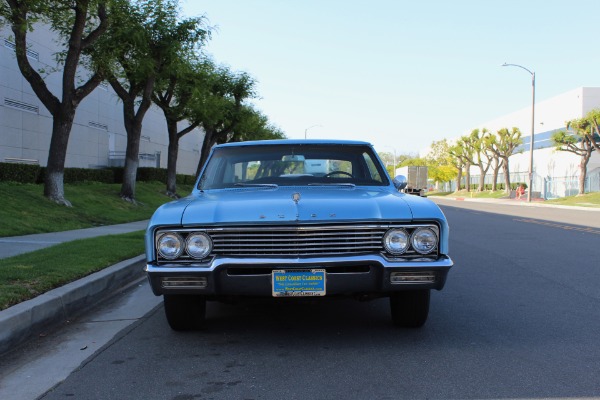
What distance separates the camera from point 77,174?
26453 millimetres

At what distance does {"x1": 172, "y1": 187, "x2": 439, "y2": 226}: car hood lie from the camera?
13.9ft

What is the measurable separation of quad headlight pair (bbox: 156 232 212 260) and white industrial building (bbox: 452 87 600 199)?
45007mm

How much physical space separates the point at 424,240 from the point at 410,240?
4.2 inches

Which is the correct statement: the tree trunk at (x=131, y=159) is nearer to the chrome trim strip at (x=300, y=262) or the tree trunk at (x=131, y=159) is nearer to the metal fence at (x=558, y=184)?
the chrome trim strip at (x=300, y=262)

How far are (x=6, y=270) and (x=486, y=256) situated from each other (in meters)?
7.65

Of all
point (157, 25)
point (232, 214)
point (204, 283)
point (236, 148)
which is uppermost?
point (157, 25)

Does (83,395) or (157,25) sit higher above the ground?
(157,25)

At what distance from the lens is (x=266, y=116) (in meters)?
50.4

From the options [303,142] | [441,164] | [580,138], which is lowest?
[303,142]

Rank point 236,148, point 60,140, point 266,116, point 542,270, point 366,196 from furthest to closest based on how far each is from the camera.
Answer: point 266,116 → point 60,140 → point 542,270 → point 236,148 → point 366,196

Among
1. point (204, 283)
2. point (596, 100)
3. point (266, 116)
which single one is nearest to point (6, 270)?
point (204, 283)

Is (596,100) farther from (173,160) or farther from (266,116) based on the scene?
(173,160)

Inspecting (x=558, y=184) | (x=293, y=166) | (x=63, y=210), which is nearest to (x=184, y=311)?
(x=293, y=166)

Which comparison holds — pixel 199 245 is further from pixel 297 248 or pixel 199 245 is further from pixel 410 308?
pixel 410 308
